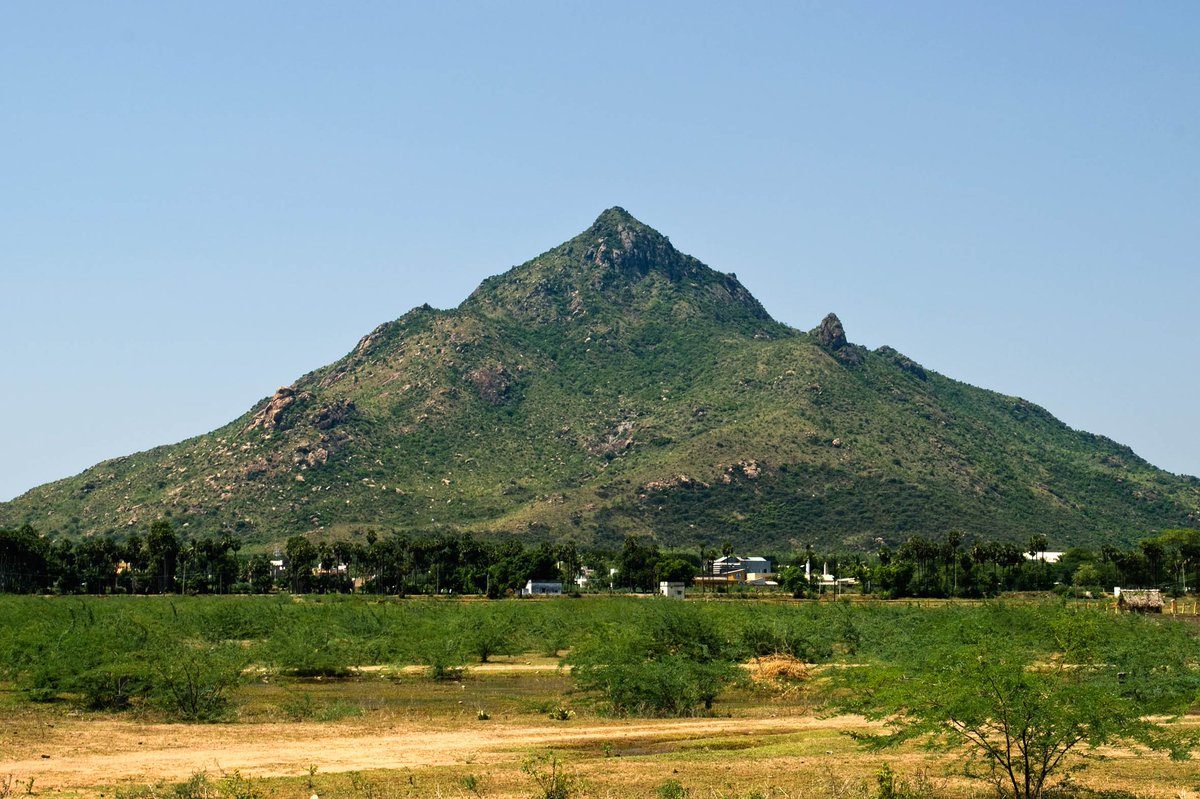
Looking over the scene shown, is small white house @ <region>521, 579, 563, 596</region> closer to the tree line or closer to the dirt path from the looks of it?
the tree line

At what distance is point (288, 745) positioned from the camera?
3625 centimetres

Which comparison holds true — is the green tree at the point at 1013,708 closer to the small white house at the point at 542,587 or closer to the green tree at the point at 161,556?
the small white house at the point at 542,587

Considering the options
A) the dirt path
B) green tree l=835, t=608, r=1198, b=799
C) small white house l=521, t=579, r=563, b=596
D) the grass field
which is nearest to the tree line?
small white house l=521, t=579, r=563, b=596

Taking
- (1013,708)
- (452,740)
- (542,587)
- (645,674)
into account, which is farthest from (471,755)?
(542,587)

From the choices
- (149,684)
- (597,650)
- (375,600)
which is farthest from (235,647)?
(375,600)

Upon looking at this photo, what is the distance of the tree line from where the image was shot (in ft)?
420

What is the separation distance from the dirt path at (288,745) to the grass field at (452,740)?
91mm

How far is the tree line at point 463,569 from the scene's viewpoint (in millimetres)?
127938

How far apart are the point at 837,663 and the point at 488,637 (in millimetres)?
20500

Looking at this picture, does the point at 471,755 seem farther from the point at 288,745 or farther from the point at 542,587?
the point at 542,587

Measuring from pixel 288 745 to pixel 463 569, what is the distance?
103019 millimetres

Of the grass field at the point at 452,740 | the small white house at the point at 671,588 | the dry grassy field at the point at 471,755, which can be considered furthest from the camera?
the small white house at the point at 671,588

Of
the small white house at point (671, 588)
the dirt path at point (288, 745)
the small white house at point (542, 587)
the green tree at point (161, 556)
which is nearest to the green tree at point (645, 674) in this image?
the dirt path at point (288, 745)

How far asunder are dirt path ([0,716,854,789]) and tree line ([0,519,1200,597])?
88020mm
